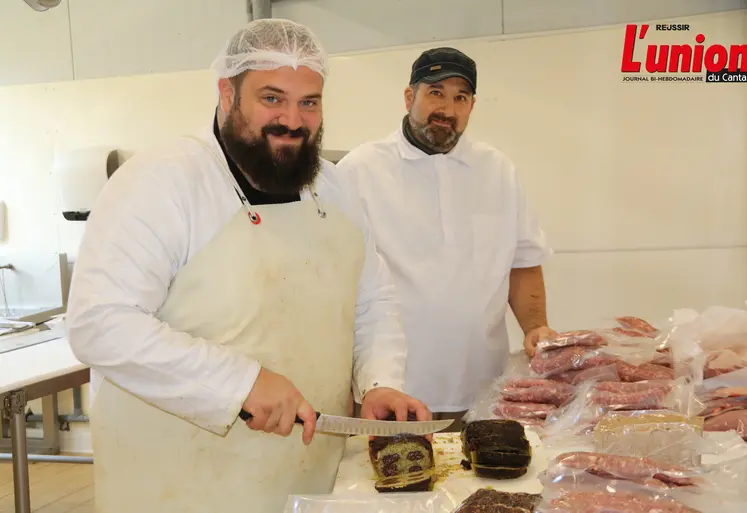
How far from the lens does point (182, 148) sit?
148 cm

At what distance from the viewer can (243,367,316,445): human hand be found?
124 centimetres

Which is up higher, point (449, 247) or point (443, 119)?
point (443, 119)

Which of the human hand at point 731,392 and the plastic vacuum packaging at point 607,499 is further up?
the human hand at point 731,392

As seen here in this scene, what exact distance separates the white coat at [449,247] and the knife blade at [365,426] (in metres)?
0.96

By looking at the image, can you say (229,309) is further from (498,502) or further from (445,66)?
(445,66)

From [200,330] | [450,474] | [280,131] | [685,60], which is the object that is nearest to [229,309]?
[200,330]

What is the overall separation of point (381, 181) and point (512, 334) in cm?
162

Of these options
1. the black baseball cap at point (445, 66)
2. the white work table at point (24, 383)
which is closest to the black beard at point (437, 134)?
the black baseball cap at point (445, 66)

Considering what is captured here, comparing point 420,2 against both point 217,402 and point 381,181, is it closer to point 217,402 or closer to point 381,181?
point 381,181

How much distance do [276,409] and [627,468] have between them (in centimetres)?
64

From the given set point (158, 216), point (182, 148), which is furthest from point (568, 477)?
point (182, 148)

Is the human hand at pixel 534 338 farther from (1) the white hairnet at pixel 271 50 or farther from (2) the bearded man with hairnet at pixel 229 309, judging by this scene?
(1) the white hairnet at pixel 271 50

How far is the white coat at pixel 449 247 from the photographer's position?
2330 millimetres

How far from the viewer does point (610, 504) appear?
3.44 ft
